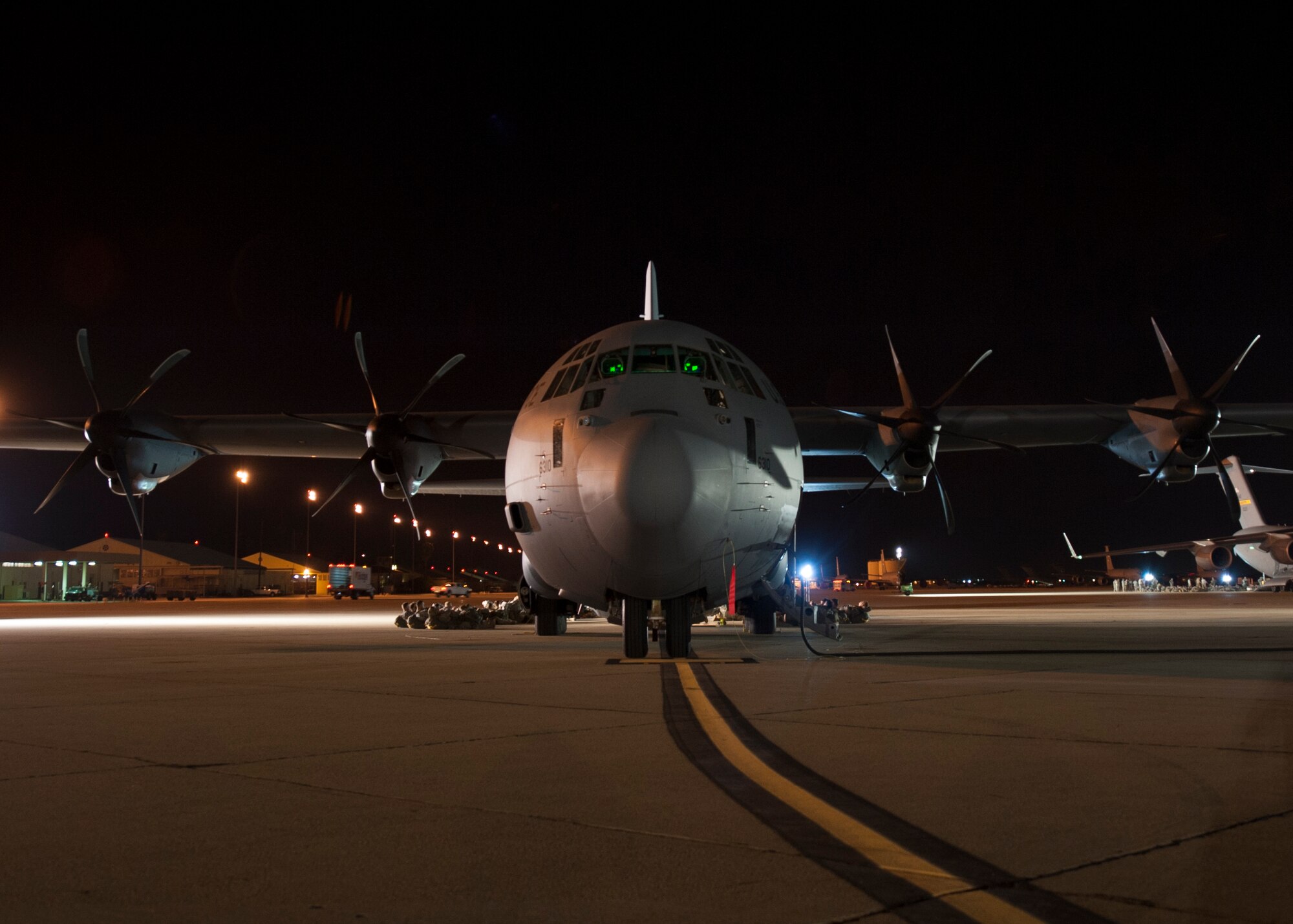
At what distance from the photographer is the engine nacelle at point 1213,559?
6994 cm

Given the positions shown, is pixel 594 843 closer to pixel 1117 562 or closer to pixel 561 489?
pixel 561 489

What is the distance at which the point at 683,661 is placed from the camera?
41.8ft

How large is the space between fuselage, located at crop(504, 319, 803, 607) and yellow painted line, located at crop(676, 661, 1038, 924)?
614 cm

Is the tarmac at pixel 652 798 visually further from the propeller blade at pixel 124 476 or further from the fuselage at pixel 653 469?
the propeller blade at pixel 124 476

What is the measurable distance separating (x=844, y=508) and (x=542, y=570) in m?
5.71

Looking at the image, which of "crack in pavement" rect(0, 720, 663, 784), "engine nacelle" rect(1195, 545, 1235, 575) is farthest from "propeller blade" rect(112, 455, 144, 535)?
"engine nacelle" rect(1195, 545, 1235, 575)

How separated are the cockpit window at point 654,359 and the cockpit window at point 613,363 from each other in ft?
0.45

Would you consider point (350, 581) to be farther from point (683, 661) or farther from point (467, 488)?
point (683, 661)

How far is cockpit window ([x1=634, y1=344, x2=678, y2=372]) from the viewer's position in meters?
13.7

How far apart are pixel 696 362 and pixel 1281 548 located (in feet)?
195

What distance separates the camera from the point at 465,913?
10.1ft

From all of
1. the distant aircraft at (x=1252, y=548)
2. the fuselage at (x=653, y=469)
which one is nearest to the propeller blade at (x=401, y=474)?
the fuselage at (x=653, y=469)

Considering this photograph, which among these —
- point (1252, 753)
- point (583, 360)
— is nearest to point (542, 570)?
point (583, 360)

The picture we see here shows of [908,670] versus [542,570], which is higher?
[542,570]
